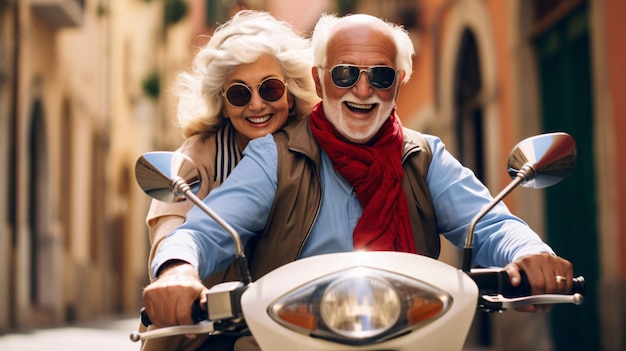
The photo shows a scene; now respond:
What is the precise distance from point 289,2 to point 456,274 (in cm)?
2980

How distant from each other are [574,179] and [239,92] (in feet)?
20.2

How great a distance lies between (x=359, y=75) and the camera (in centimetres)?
273

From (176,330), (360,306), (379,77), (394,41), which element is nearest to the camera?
(360,306)

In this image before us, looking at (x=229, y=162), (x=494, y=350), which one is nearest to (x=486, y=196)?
(x=229, y=162)

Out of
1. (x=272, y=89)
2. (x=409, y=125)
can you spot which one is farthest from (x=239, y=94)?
(x=409, y=125)

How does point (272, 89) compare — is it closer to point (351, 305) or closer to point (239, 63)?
point (239, 63)

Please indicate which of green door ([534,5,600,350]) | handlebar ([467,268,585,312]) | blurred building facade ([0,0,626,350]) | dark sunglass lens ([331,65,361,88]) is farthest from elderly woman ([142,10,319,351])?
green door ([534,5,600,350])

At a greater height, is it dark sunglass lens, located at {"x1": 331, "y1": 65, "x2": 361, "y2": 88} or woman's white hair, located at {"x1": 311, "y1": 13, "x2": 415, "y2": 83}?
woman's white hair, located at {"x1": 311, "y1": 13, "x2": 415, "y2": 83}

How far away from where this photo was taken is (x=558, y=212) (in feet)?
33.4

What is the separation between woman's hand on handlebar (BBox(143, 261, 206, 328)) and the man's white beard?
2.09ft

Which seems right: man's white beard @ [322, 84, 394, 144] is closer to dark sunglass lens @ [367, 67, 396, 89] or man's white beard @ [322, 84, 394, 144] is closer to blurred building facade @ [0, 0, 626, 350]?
dark sunglass lens @ [367, 67, 396, 89]

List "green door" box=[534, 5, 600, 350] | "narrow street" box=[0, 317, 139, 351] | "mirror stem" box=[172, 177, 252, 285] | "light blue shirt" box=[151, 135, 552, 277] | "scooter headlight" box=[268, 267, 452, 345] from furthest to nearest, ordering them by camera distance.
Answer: "narrow street" box=[0, 317, 139, 351], "green door" box=[534, 5, 600, 350], "light blue shirt" box=[151, 135, 552, 277], "mirror stem" box=[172, 177, 252, 285], "scooter headlight" box=[268, 267, 452, 345]

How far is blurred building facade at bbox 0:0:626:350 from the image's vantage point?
28.9ft

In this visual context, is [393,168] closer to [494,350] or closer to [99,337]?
[494,350]
